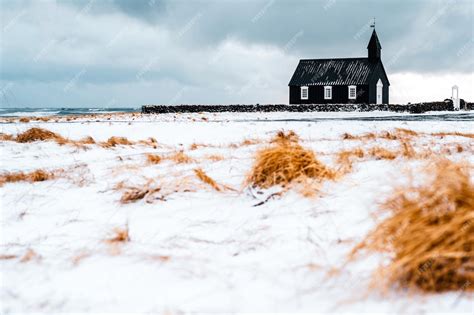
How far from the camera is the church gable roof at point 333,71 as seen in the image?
40.1 metres

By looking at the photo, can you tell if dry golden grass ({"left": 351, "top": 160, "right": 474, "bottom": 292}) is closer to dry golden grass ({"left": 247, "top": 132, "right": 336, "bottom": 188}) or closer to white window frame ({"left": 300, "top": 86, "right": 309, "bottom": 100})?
dry golden grass ({"left": 247, "top": 132, "right": 336, "bottom": 188})

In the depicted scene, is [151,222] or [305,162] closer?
[151,222]

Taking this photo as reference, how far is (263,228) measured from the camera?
232 centimetres

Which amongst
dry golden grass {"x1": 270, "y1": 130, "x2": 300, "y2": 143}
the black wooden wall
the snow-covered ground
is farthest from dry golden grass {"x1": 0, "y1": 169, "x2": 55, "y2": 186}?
the black wooden wall

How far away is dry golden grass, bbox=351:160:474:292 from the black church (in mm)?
39791

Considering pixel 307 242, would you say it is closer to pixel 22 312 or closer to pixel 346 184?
pixel 346 184

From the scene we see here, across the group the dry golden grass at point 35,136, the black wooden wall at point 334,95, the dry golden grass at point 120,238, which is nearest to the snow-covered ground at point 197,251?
the dry golden grass at point 120,238

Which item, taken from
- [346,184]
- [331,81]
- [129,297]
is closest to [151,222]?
[129,297]

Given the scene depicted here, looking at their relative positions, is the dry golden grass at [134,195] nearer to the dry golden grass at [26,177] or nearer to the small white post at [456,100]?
the dry golden grass at [26,177]

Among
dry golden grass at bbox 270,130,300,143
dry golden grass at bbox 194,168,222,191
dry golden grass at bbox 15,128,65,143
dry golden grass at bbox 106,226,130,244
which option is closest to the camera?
dry golden grass at bbox 106,226,130,244

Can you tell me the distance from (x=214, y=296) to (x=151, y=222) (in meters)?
1.03

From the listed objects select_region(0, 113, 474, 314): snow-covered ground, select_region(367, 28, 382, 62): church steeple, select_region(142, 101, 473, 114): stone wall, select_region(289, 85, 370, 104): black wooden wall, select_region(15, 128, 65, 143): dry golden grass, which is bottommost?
select_region(0, 113, 474, 314): snow-covered ground

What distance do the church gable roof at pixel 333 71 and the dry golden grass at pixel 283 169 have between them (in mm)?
38632

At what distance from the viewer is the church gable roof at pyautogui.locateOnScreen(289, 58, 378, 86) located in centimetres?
4012
